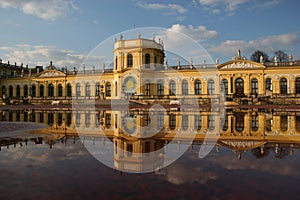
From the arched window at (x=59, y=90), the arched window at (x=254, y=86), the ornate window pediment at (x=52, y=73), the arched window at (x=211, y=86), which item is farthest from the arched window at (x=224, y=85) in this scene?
the arched window at (x=59, y=90)

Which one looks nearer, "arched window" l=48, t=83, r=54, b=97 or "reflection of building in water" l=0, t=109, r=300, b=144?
"reflection of building in water" l=0, t=109, r=300, b=144

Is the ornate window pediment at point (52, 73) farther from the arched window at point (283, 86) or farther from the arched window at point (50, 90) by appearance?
the arched window at point (283, 86)

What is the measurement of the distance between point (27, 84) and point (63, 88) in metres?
8.76

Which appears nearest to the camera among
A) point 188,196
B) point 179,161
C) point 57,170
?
point 188,196

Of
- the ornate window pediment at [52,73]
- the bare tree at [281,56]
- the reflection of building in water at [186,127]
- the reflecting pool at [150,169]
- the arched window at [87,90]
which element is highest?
the bare tree at [281,56]

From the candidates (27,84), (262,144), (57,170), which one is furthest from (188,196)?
(27,84)

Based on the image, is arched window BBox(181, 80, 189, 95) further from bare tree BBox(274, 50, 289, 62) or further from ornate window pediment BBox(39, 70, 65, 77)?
bare tree BBox(274, 50, 289, 62)

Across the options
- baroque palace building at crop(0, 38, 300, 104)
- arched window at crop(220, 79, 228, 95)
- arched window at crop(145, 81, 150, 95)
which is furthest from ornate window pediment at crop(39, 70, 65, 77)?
arched window at crop(220, 79, 228, 95)

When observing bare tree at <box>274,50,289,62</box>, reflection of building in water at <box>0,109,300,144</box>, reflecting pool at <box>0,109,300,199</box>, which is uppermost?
bare tree at <box>274,50,289,62</box>

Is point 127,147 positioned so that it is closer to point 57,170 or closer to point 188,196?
point 57,170

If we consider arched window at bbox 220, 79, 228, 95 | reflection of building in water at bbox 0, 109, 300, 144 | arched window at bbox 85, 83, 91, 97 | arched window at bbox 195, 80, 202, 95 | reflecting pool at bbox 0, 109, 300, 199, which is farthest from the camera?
arched window at bbox 85, 83, 91, 97

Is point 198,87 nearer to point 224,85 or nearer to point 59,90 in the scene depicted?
point 224,85

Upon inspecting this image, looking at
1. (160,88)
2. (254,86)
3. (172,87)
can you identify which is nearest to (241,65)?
(254,86)

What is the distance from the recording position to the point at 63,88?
163 ft
